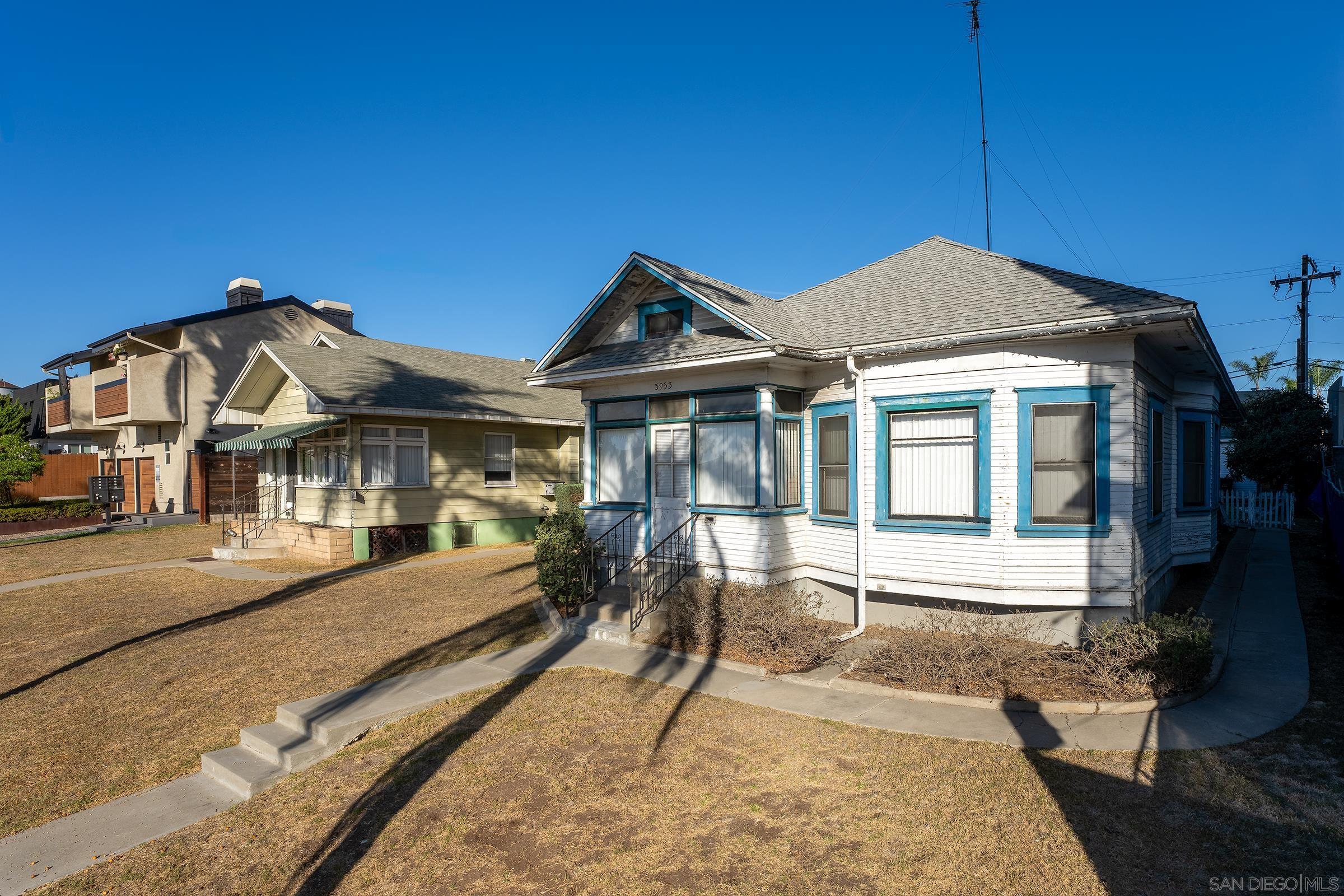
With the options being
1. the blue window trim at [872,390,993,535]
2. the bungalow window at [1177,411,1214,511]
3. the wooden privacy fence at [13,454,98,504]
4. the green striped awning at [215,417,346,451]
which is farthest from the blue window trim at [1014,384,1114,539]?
the wooden privacy fence at [13,454,98,504]

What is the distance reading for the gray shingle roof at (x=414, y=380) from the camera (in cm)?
1870

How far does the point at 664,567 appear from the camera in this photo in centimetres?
1182

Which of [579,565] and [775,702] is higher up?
[579,565]

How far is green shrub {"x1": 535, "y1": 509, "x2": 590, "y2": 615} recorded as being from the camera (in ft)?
37.2

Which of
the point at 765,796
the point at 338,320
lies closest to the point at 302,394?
the point at 338,320

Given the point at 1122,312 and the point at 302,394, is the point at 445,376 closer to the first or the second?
the point at 302,394

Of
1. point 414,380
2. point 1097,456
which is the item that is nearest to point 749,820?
point 1097,456

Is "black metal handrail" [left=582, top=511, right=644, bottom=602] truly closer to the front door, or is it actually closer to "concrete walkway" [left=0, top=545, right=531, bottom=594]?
the front door

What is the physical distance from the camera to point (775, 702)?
7.75 meters

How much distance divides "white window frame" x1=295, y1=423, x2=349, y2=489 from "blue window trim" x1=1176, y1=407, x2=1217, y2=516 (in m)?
17.5

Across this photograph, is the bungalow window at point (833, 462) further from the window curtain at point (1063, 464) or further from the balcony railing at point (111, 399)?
the balcony railing at point (111, 399)

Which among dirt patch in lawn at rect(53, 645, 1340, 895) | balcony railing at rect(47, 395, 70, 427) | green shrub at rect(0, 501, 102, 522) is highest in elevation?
balcony railing at rect(47, 395, 70, 427)

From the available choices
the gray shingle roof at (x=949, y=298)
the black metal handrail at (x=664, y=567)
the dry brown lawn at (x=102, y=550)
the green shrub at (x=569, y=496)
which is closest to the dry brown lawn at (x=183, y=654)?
the black metal handrail at (x=664, y=567)

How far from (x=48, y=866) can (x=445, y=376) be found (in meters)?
18.3
